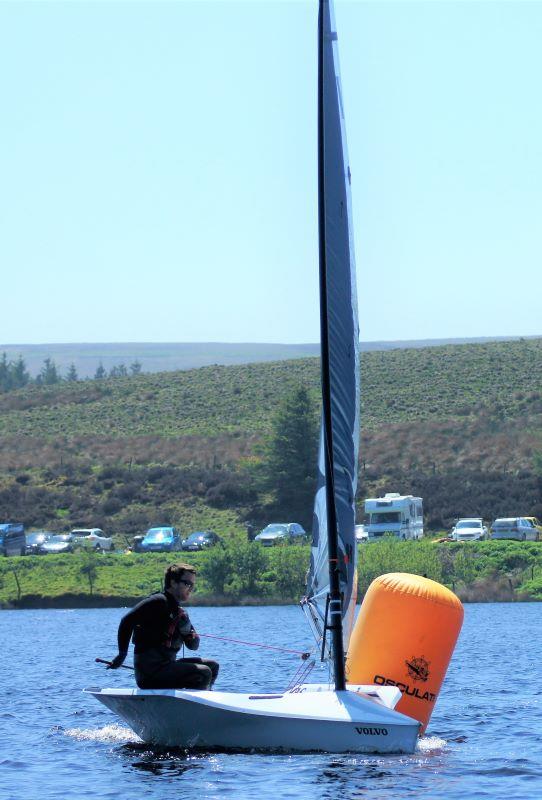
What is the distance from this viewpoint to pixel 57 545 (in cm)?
7081

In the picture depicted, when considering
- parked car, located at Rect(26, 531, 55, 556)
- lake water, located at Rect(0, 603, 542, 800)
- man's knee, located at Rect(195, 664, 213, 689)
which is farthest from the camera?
parked car, located at Rect(26, 531, 55, 556)

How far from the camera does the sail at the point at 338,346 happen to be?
19.3 m

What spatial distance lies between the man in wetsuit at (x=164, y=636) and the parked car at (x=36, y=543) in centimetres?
5276

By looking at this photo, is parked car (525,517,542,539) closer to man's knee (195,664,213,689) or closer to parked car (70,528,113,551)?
parked car (70,528,113,551)

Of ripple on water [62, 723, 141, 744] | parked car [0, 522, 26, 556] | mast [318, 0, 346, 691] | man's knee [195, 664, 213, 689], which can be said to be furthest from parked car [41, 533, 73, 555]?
mast [318, 0, 346, 691]

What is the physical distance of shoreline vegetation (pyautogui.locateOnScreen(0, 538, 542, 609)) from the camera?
191 feet

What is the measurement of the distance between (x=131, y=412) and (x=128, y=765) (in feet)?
355

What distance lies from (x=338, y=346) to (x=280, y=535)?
49123 mm

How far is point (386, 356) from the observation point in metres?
139

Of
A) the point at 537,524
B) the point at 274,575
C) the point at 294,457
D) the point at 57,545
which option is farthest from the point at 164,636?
the point at 294,457

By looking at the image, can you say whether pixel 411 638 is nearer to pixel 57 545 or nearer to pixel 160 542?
pixel 160 542

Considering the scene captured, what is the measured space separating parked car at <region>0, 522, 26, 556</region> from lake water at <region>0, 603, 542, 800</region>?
33.0 meters

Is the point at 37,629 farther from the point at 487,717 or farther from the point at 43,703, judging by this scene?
the point at 487,717

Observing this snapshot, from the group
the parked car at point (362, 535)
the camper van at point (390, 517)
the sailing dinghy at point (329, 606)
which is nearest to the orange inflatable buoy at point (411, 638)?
the sailing dinghy at point (329, 606)
